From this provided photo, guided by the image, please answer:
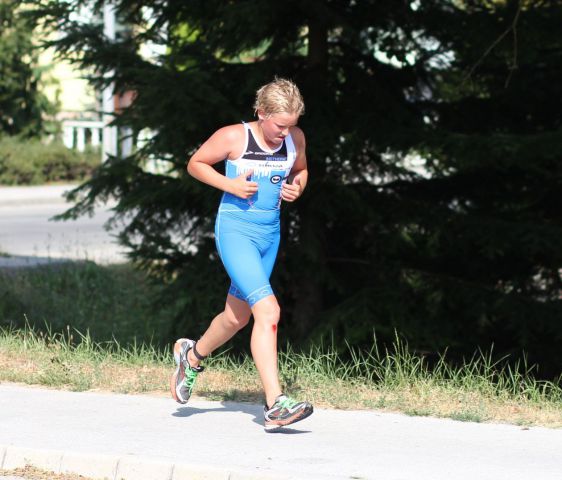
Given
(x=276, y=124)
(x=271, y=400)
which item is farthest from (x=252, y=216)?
(x=271, y=400)

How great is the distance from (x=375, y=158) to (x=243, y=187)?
470 centimetres

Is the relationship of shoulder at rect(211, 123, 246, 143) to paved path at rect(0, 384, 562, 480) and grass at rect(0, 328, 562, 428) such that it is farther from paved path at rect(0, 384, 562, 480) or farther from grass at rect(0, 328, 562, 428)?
grass at rect(0, 328, 562, 428)

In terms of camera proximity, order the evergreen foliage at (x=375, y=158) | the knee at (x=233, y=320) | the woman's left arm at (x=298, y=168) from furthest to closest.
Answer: the evergreen foliage at (x=375, y=158) → the knee at (x=233, y=320) → the woman's left arm at (x=298, y=168)

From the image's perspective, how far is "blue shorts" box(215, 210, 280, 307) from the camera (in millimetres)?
5828

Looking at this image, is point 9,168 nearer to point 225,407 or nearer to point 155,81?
point 155,81

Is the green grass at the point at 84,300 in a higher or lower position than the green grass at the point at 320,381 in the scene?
lower

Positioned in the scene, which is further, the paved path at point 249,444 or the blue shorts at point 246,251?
the blue shorts at point 246,251

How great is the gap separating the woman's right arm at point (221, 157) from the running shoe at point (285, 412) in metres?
0.97

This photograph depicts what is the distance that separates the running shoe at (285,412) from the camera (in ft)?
18.4

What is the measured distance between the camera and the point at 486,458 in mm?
5277

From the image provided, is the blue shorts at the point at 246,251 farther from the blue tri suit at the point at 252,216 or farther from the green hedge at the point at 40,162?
the green hedge at the point at 40,162

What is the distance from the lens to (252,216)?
5.90 metres

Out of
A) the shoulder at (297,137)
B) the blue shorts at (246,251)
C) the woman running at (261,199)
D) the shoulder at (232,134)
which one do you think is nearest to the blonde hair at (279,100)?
the woman running at (261,199)

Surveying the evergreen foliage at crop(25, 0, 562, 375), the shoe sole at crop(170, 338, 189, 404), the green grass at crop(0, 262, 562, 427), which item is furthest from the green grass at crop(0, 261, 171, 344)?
the shoe sole at crop(170, 338, 189, 404)
